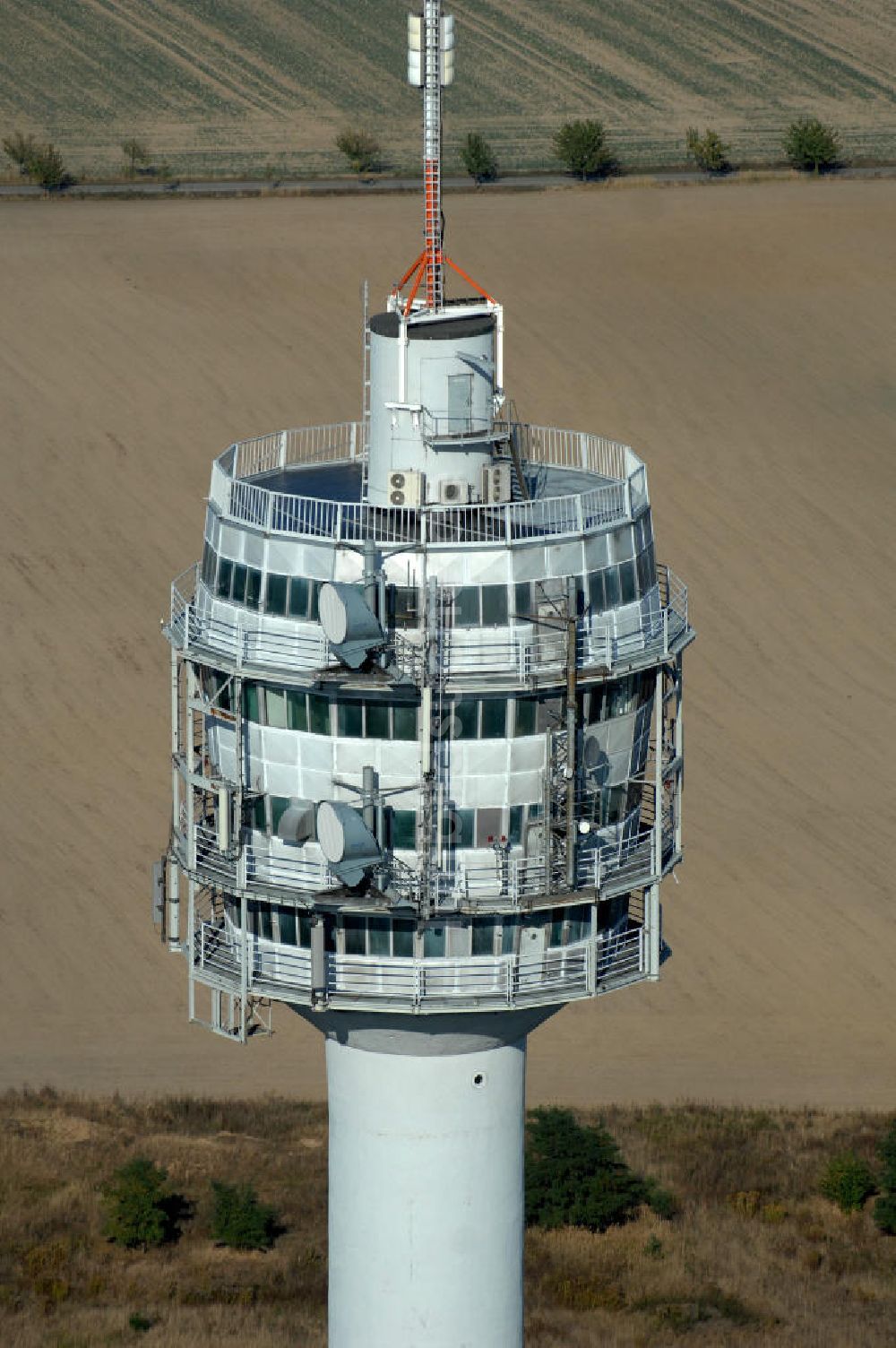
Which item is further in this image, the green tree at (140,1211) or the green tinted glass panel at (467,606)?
the green tree at (140,1211)

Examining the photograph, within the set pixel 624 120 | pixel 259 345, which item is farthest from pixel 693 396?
pixel 624 120

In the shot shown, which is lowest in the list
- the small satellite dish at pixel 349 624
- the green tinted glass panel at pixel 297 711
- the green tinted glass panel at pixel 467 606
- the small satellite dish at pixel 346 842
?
the small satellite dish at pixel 346 842

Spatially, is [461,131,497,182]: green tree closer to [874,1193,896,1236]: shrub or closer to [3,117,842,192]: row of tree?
[3,117,842,192]: row of tree

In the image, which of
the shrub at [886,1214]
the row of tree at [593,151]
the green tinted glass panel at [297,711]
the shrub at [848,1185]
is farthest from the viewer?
the row of tree at [593,151]

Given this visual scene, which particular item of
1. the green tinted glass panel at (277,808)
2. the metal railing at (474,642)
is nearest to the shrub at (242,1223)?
the green tinted glass panel at (277,808)

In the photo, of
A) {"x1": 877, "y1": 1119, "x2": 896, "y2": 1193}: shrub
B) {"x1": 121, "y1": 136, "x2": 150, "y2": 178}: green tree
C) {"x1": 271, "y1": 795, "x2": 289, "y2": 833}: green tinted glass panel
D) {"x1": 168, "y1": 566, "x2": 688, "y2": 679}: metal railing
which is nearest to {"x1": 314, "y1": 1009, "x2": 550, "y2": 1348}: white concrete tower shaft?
{"x1": 271, "y1": 795, "x2": 289, "y2": 833}: green tinted glass panel

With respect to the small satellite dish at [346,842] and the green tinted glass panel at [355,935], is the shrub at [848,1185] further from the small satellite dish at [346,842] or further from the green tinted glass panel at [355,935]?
the small satellite dish at [346,842]
